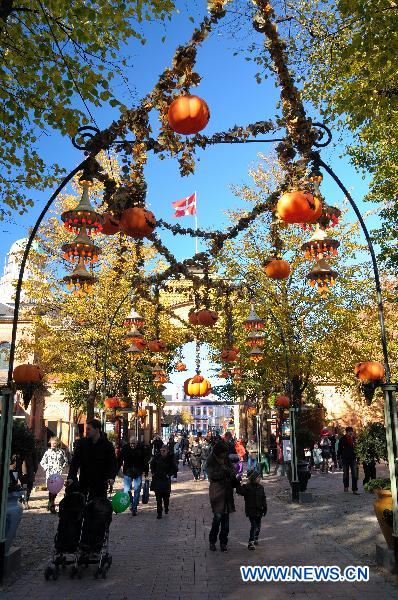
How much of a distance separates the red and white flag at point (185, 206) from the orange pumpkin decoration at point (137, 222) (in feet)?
48.6

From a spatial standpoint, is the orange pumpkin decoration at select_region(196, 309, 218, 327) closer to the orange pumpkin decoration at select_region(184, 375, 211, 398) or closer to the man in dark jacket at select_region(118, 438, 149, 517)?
the man in dark jacket at select_region(118, 438, 149, 517)

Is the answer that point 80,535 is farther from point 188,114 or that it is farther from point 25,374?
point 188,114

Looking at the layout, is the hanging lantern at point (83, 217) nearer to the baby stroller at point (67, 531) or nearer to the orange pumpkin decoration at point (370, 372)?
the baby stroller at point (67, 531)

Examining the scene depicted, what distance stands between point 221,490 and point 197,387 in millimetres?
7367

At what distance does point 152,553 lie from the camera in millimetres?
8055

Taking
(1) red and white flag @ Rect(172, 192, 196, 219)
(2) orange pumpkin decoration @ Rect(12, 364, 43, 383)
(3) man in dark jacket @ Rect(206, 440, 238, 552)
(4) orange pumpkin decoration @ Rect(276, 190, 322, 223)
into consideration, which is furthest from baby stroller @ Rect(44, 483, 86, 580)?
(1) red and white flag @ Rect(172, 192, 196, 219)

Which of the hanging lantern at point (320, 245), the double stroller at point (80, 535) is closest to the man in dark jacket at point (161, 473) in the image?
the double stroller at point (80, 535)

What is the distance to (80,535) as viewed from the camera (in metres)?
6.80

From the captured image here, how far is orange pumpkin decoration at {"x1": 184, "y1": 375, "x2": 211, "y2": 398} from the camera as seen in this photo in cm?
1551

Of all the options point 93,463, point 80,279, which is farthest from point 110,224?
point 93,463

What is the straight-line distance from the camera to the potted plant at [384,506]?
271 inches

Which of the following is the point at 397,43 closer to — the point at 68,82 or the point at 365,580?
the point at 68,82

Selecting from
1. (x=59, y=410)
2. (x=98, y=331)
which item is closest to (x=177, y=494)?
(x=98, y=331)

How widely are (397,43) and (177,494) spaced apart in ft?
47.3
